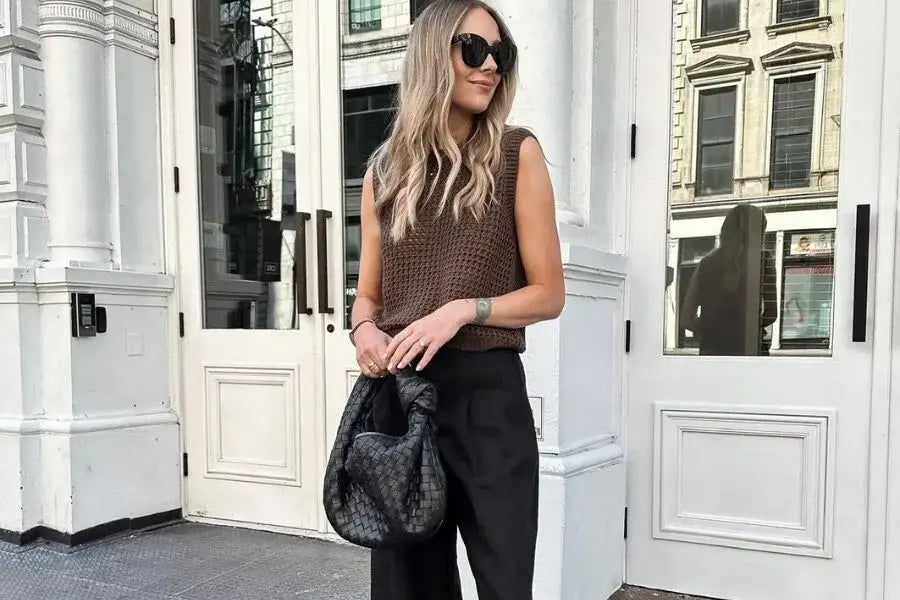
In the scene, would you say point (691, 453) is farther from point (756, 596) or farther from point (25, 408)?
point (25, 408)

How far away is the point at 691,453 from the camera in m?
2.63

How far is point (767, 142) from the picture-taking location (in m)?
2.54

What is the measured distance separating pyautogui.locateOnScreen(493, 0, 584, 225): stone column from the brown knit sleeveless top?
1082mm

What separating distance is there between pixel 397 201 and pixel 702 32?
6.28 ft

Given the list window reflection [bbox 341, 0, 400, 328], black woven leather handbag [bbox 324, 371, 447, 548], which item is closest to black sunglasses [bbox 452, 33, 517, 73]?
black woven leather handbag [bbox 324, 371, 447, 548]

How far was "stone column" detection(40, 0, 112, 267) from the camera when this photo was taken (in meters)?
3.19

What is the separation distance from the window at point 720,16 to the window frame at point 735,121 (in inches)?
7.4

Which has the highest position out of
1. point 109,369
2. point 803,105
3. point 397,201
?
point 803,105

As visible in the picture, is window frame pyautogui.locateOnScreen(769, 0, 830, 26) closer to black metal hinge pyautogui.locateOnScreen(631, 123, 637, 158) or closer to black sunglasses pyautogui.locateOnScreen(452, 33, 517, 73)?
black metal hinge pyautogui.locateOnScreen(631, 123, 637, 158)

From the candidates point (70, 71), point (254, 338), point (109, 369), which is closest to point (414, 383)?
point (254, 338)

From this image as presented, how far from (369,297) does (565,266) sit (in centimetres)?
93

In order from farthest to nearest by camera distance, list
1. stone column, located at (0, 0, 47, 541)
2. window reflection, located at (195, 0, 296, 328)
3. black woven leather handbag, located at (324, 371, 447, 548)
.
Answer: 1. window reflection, located at (195, 0, 296, 328)
2. stone column, located at (0, 0, 47, 541)
3. black woven leather handbag, located at (324, 371, 447, 548)

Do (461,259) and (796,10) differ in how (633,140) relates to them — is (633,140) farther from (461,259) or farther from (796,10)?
(461,259)

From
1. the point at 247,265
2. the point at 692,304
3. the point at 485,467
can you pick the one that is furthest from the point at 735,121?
the point at 247,265
